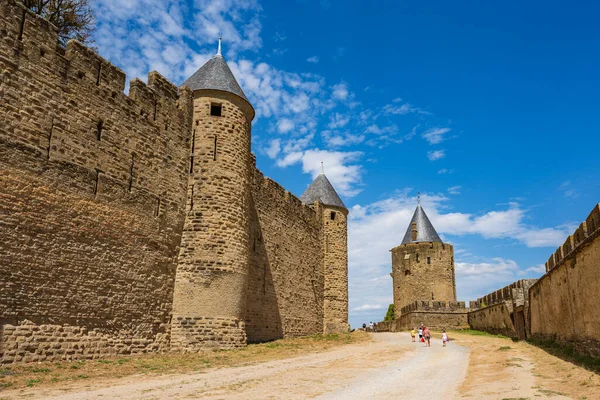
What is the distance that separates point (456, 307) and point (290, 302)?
709 inches

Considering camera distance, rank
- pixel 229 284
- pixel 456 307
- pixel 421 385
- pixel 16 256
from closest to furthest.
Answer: pixel 421 385 < pixel 16 256 < pixel 229 284 < pixel 456 307

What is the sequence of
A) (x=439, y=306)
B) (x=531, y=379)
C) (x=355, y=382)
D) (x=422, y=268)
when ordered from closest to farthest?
(x=531, y=379), (x=355, y=382), (x=439, y=306), (x=422, y=268)

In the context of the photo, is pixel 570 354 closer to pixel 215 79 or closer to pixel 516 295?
pixel 516 295

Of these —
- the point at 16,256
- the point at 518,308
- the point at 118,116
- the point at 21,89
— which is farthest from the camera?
the point at 518,308

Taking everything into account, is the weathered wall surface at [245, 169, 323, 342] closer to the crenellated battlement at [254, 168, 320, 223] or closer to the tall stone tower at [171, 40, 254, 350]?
the crenellated battlement at [254, 168, 320, 223]

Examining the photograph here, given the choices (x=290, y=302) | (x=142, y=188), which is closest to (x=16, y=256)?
(x=142, y=188)

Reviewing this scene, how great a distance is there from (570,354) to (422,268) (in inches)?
1244

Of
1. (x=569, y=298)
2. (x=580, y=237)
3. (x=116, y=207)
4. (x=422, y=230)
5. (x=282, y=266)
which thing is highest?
(x=422, y=230)

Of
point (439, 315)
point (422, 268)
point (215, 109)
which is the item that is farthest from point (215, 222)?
point (422, 268)

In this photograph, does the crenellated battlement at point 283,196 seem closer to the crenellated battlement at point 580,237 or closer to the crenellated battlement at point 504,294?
the crenellated battlement at point 504,294

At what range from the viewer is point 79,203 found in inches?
452

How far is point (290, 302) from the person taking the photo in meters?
21.9

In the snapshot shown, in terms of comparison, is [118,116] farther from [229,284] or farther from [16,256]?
[229,284]

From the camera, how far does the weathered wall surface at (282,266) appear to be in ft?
62.8
